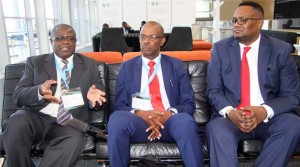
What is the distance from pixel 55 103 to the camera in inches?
87.2

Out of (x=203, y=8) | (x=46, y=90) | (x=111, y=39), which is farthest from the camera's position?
(x=203, y=8)

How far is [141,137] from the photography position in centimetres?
207

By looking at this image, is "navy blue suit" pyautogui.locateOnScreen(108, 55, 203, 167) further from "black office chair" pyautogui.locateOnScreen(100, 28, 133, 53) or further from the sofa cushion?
"black office chair" pyautogui.locateOnScreen(100, 28, 133, 53)

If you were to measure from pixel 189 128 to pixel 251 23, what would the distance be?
1.00 metres

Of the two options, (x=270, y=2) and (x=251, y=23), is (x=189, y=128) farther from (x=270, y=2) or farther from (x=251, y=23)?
(x=270, y=2)

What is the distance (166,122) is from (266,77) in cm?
86

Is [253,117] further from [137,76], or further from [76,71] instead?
[76,71]

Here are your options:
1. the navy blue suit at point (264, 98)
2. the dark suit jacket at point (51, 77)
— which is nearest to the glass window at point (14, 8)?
the dark suit jacket at point (51, 77)

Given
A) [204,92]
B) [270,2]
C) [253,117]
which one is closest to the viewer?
[253,117]

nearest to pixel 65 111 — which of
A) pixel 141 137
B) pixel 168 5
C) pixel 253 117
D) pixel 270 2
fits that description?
pixel 141 137

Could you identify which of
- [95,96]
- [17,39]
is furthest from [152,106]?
[17,39]

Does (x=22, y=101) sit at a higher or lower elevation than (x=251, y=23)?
lower

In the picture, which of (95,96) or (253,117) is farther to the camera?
(95,96)

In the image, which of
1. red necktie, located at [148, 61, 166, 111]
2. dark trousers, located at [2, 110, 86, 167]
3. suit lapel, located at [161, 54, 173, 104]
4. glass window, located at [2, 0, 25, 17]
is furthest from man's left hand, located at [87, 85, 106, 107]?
glass window, located at [2, 0, 25, 17]
